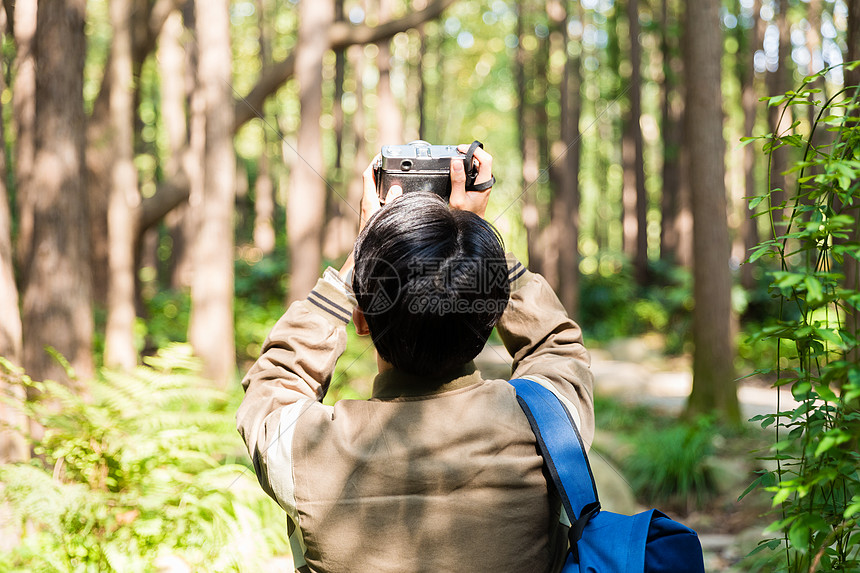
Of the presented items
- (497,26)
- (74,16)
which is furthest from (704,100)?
(497,26)

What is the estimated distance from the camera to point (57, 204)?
213 inches

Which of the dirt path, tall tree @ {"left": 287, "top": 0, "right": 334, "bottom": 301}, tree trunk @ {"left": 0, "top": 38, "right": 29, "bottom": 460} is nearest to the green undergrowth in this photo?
tree trunk @ {"left": 0, "top": 38, "right": 29, "bottom": 460}

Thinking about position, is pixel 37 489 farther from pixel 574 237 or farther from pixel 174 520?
pixel 574 237

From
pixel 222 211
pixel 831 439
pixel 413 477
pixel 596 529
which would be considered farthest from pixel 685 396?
pixel 413 477

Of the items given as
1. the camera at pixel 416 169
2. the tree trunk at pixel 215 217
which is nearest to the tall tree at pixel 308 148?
the tree trunk at pixel 215 217

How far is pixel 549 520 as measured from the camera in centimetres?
147

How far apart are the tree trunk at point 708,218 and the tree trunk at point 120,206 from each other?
6.60m

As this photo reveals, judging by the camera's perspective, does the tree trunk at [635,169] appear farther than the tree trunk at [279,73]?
Yes

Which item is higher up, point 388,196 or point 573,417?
point 388,196

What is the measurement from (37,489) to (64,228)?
3248 millimetres

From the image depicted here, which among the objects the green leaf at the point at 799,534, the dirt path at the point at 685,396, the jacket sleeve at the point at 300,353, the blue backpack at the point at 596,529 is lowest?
the dirt path at the point at 685,396

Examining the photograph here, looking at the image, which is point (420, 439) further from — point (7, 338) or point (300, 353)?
point (7, 338)

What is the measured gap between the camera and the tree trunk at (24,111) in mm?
5892

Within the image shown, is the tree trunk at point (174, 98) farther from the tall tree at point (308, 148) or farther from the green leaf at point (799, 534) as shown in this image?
the green leaf at point (799, 534)
